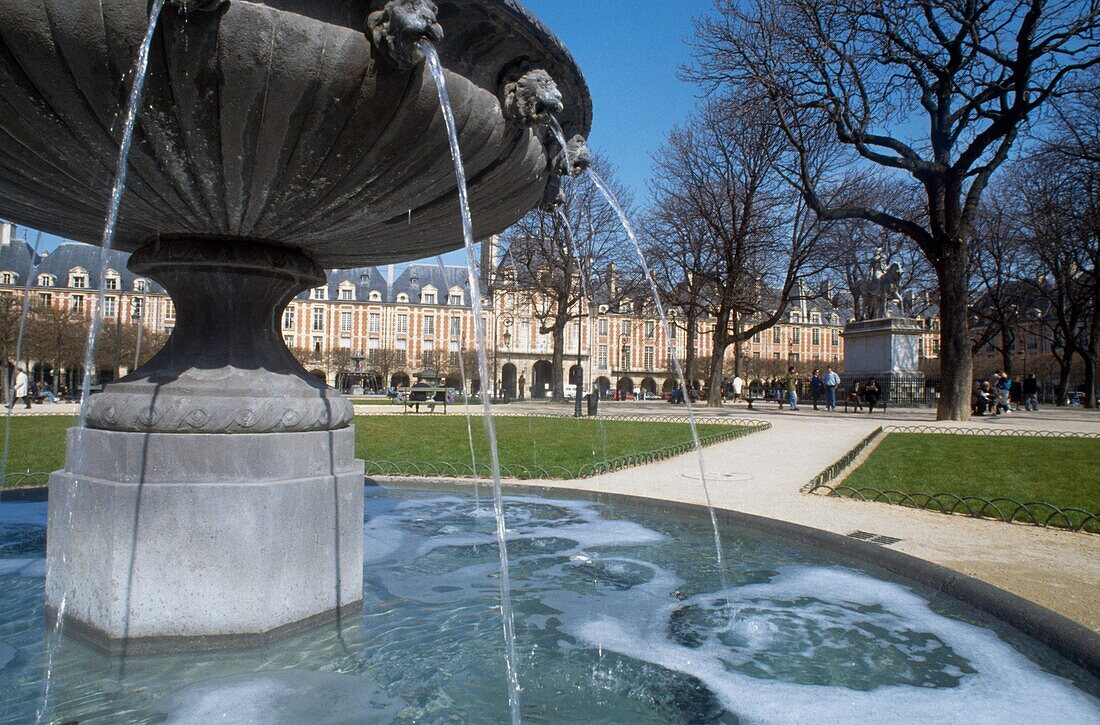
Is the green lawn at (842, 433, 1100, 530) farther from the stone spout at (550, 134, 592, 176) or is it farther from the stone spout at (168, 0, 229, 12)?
the stone spout at (168, 0, 229, 12)

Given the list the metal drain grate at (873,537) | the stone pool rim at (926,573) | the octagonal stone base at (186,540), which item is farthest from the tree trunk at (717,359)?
the octagonal stone base at (186,540)

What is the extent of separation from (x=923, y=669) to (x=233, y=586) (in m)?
2.84

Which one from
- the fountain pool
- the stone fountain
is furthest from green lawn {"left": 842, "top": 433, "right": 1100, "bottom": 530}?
the stone fountain

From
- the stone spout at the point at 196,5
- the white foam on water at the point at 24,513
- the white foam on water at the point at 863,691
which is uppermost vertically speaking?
the stone spout at the point at 196,5

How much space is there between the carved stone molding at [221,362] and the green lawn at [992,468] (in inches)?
249

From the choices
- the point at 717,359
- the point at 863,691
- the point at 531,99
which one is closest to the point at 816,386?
the point at 717,359

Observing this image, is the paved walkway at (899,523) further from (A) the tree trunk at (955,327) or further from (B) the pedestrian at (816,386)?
(B) the pedestrian at (816,386)

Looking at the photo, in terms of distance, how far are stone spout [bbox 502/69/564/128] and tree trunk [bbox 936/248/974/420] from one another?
1806 centimetres

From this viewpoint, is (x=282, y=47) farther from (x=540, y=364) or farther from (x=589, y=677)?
(x=540, y=364)

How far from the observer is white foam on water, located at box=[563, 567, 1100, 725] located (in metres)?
2.52

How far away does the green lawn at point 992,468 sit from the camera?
7.75m

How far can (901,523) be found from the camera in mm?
6008

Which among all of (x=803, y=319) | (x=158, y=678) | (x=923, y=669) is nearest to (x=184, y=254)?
(x=158, y=678)

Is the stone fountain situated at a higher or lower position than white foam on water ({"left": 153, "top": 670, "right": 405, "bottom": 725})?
higher
